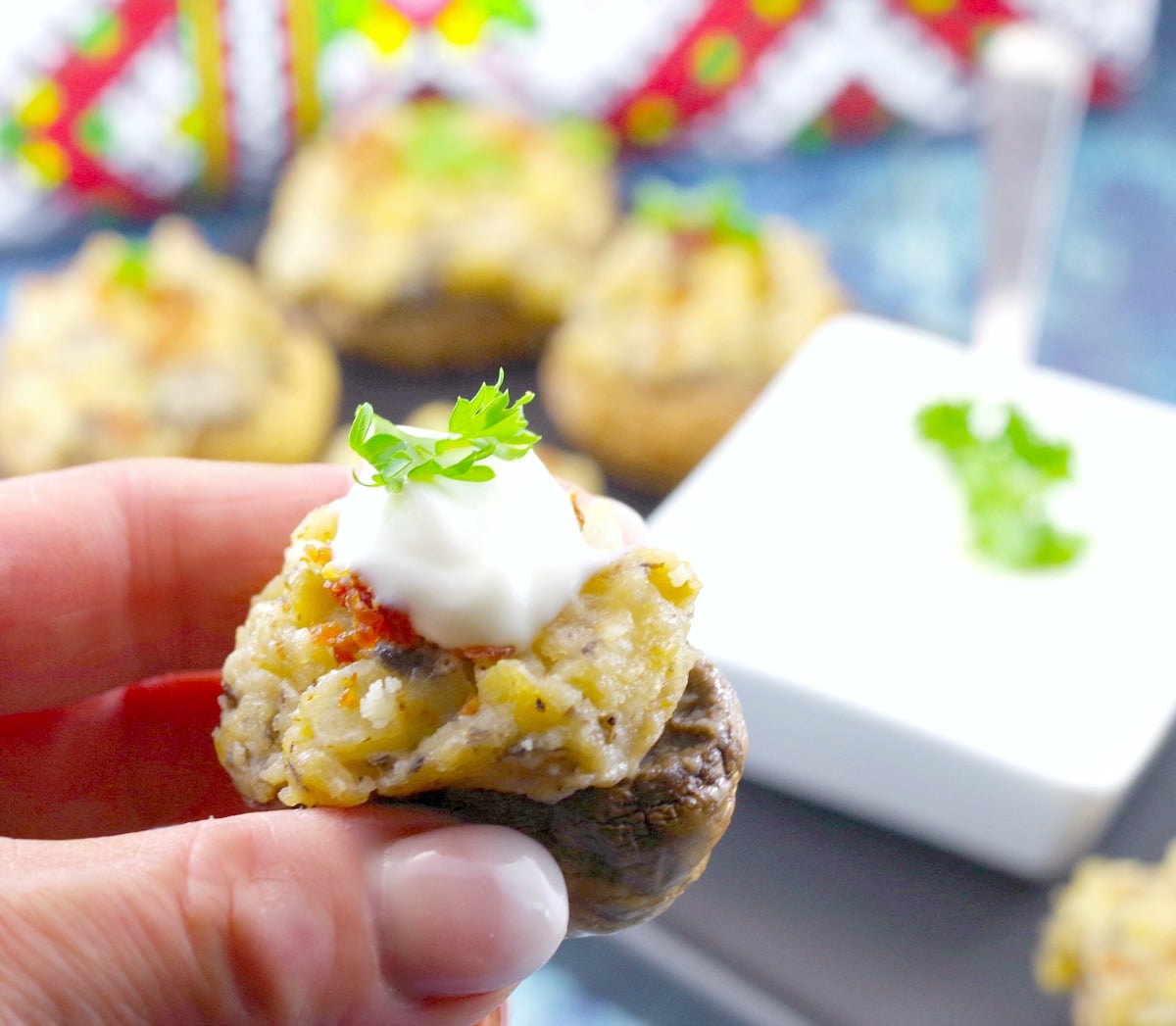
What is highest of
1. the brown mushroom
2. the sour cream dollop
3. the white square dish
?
the sour cream dollop

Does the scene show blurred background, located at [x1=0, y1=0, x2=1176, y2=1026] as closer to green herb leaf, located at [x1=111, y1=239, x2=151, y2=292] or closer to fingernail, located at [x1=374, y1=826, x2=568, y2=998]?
green herb leaf, located at [x1=111, y1=239, x2=151, y2=292]

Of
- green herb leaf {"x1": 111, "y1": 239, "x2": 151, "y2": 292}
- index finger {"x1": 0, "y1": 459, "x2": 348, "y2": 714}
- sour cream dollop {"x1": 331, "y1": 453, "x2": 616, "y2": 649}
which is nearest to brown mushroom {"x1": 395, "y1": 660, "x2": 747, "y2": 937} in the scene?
sour cream dollop {"x1": 331, "y1": 453, "x2": 616, "y2": 649}

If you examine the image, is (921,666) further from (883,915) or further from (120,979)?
(120,979)

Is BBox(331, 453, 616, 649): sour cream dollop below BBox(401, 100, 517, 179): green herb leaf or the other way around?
the other way around

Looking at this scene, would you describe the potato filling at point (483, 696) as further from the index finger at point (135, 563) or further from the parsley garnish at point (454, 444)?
the index finger at point (135, 563)

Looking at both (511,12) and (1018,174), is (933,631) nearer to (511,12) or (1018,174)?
(1018,174)

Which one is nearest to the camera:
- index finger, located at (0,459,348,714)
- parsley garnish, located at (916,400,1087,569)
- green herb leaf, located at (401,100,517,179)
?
index finger, located at (0,459,348,714)
